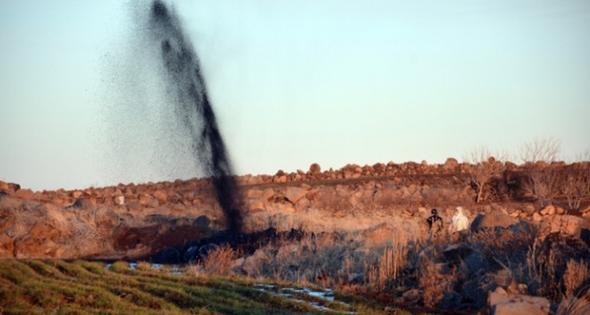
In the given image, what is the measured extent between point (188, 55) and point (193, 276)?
457 inches

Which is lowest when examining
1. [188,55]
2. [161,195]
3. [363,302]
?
[363,302]

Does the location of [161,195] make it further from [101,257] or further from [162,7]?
[162,7]

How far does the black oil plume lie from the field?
32.7ft

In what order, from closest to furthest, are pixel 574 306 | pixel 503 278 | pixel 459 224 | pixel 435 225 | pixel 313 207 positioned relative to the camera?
1. pixel 574 306
2. pixel 503 278
3. pixel 459 224
4. pixel 435 225
5. pixel 313 207

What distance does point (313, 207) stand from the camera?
47.9 metres

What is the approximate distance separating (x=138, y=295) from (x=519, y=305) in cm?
760

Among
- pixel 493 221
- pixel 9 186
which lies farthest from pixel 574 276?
pixel 9 186

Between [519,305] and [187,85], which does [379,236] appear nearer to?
[187,85]

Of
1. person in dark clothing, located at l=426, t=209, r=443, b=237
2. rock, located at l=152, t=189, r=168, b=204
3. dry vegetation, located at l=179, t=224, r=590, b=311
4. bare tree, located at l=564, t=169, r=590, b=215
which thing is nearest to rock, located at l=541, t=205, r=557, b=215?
bare tree, located at l=564, t=169, r=590, b=215

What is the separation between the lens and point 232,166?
31594 millimetres

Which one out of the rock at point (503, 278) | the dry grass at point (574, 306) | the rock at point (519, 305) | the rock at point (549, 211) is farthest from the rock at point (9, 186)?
the dry grass at point (574, 306)

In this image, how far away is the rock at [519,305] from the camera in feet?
51.0

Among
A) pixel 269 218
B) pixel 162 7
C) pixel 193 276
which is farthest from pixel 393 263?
pixel 269 218

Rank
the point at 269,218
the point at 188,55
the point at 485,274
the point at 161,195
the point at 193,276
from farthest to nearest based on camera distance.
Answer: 1. the point at 161,195
2. the point at 269,218
3. the point at 188,55
4. the point at 193,276
5. the point at 485,274
